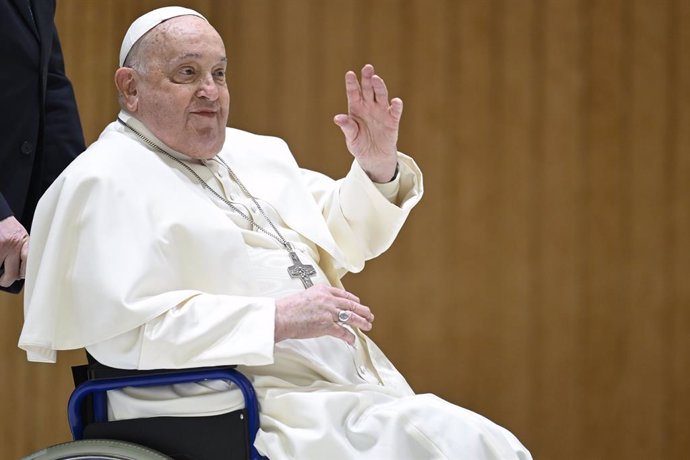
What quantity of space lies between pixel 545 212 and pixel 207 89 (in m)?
2.60

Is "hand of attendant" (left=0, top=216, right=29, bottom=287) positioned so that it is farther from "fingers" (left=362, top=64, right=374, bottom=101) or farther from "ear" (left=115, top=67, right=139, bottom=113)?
"fingers" (left=362, top=64, right=374, bottom=101)

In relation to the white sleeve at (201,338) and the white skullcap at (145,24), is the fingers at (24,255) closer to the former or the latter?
the white sleeve at (201,338)

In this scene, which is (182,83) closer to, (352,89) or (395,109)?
(352,89)

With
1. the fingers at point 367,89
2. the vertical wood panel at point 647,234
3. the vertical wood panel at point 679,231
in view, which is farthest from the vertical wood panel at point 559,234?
the fingers at point 367,89

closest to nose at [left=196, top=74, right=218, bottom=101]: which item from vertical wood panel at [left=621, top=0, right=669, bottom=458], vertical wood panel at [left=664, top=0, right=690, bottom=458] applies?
vertical wood panel at [left=621, top=0, right=669, bottom=458]

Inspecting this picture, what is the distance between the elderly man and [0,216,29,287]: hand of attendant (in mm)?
136

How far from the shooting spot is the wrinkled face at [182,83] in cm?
296

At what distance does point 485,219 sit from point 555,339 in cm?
65

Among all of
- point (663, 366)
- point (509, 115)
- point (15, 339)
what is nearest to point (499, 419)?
point (663, 366)

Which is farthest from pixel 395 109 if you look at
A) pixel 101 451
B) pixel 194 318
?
pixel 101 451

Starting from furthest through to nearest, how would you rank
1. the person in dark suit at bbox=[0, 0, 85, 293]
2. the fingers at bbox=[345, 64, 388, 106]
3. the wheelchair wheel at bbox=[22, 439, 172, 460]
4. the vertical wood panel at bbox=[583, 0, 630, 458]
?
the vertical wood panel at bbox=[583, 0, 630, 458] → the person in dark suit at bbox=[0, 0, 85, 293] → the fingers at bbox=[345, 64, 388, 106] → the wheelchair wheel at bbox=[22, 439, 172, 460]

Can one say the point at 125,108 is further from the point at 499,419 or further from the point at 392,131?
the point at 499,419

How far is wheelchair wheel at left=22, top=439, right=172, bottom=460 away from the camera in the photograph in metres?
2.54

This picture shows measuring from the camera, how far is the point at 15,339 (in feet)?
16.7
